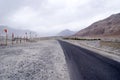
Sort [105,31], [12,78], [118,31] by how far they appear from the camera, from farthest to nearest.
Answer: [105,31] → [118,31] → [12,78]

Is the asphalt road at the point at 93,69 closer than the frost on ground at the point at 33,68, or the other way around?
the asphalt road at the point at 93,69

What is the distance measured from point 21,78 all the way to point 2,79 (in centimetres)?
105

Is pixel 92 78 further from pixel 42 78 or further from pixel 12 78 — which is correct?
pixel 12 78

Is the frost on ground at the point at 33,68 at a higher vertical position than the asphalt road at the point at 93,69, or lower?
lower

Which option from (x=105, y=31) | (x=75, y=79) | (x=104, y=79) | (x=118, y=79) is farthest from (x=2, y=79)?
(x=105, y=31)

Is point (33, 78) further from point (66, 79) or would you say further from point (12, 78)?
point (66, 79)

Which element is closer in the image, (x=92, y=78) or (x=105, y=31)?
(x=92, y=78)

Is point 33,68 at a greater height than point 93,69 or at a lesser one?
lesser

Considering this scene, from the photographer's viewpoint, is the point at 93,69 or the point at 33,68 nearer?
the point at 93,69

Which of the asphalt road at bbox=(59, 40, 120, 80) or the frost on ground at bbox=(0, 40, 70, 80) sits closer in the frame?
the asphalt road at bbox=(59, 40, 120, 80)

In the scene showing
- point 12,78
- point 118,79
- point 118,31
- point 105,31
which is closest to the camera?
point 118,79

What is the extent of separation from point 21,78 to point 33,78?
0.67 metres

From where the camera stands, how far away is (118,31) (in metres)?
142

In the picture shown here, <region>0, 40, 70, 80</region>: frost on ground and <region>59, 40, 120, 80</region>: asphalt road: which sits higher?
<region>59, 40, 120, 80</region>: asphalt road
